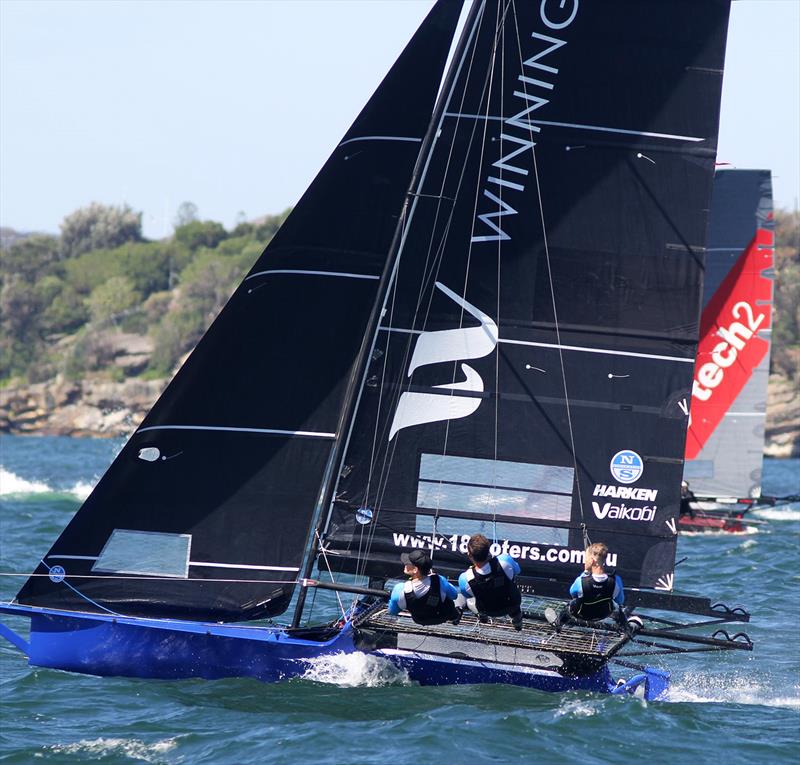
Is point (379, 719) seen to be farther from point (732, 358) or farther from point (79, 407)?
point (79, 407)

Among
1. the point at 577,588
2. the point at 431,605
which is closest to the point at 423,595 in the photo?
the point at 431,605

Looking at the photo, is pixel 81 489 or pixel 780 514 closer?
pixel 780 514

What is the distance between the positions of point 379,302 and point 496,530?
2.01 meters

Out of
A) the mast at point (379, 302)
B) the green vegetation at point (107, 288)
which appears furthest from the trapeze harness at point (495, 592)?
the green vegetation at point (107, 288)

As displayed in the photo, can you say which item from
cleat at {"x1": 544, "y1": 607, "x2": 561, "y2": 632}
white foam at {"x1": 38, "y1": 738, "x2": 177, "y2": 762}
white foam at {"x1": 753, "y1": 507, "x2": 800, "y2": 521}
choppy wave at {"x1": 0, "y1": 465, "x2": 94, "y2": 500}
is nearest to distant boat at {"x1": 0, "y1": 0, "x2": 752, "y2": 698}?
cleat at {"x1": 544, "y1": 607, "x2": 561, "y2": 632}

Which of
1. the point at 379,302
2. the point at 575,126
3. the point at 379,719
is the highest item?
the point at 575,126

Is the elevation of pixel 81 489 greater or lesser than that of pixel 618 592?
lesser

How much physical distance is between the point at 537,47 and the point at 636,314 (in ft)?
7.26

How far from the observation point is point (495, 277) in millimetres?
10898

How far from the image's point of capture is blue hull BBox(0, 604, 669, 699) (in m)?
10.0

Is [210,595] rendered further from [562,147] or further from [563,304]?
[562,147]

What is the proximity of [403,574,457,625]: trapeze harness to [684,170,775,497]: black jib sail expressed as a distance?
13682 millimetres

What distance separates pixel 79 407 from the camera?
2603 inches

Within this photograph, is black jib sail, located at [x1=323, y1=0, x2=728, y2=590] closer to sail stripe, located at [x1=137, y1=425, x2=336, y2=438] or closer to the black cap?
sail stripe, located at [x1=137, y1=425, x2=336, y2=438]
